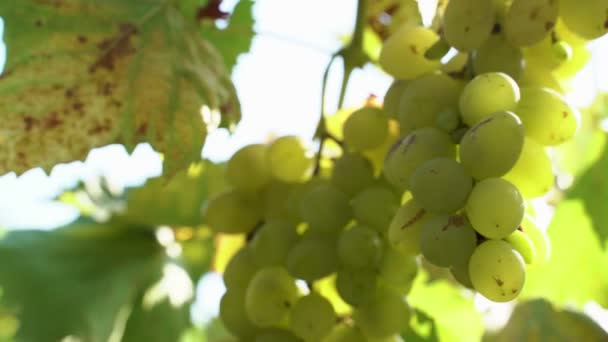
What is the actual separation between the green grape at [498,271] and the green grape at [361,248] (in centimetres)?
17

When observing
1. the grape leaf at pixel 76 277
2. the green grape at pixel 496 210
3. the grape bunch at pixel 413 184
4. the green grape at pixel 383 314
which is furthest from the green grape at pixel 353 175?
the grape leaf at pixel 76 277

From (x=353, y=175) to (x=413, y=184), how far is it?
19cm

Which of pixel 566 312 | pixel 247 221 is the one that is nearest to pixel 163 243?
pixel 247 221

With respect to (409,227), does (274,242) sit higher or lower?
lower

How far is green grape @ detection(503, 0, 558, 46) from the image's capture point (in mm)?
645

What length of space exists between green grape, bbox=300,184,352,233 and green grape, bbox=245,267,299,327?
6cm

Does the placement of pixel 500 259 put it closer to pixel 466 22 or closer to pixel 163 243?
pixel 466 22

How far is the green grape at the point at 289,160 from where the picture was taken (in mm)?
860

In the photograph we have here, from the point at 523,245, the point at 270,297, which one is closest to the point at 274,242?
the point at 270,297

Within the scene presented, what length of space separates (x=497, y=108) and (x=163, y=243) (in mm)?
665

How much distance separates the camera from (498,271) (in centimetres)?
54

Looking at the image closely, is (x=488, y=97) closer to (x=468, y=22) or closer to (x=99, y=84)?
(x=468, y=22)

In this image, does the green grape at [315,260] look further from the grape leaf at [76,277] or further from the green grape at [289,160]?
the grape leaf at [76,277]

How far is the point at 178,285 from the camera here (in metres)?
1.08
